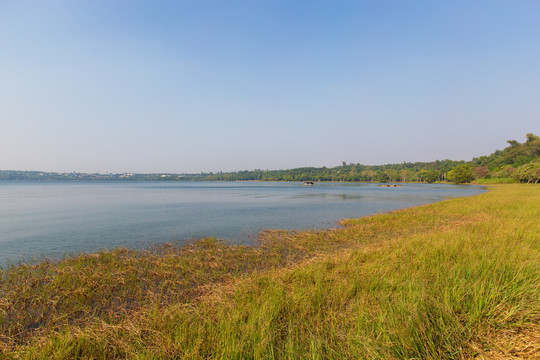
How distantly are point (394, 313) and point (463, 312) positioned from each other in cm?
112

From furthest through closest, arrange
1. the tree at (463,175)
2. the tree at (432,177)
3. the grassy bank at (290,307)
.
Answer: the tree at (432,177)
the tree at (463,175)
the grassy bank at (290,307)

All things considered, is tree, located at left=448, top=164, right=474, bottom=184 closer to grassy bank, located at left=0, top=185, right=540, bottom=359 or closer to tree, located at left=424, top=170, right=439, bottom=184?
tree, located at left=424, top=170, right=439, bottom=184

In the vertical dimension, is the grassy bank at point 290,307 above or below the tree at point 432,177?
below

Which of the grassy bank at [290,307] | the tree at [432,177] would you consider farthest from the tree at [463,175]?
the grassy bank at [290,307]

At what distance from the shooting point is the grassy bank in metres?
3.81

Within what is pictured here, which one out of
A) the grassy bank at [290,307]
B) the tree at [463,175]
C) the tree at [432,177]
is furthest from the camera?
the tree at [432,177]

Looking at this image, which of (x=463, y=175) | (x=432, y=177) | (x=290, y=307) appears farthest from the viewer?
(x=432, y=177)

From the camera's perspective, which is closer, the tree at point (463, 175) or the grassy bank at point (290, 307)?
the grassy bank at point (290, 307)

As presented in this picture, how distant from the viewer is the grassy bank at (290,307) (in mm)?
3811

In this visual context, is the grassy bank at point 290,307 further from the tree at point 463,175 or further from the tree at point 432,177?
the tree at point 432,177

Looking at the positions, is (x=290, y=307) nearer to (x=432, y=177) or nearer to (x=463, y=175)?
(x=463, y=175)

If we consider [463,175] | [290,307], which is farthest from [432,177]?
[290,307]

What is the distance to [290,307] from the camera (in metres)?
5.59

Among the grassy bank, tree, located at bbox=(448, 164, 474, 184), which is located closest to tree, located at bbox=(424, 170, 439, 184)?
tree, located at bbox=(448, 164, 474, 184)
